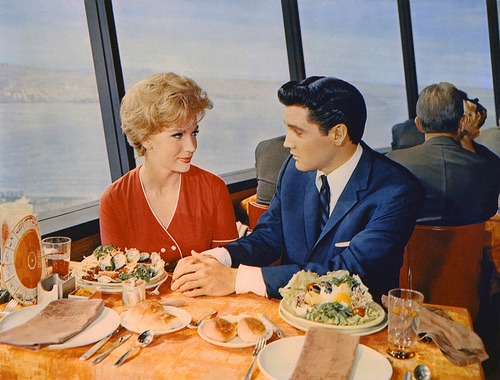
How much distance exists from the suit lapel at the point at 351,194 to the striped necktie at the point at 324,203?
0.10m

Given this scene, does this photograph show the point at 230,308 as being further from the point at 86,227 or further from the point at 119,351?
the point at 86,227

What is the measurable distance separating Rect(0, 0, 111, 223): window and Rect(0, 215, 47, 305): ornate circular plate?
1.11 metres

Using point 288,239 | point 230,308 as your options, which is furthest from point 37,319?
point 288,239

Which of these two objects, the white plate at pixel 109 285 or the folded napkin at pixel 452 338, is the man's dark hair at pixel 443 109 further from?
the white plate at pixel 109 285

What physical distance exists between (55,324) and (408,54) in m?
6.48

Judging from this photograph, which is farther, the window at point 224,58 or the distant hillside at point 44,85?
the window at point 224,58

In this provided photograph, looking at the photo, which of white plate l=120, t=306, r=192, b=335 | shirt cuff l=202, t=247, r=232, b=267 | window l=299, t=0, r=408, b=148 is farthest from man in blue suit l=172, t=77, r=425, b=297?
window l=299, t=0, r=408, b=148

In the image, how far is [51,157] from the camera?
9.43ft

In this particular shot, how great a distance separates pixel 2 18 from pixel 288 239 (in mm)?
1946

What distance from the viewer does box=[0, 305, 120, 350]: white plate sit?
1.30m

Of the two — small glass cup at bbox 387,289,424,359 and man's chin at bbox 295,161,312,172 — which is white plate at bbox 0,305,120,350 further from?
man's chin at bbox 295,161,312,172

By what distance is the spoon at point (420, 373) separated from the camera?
1.10 m

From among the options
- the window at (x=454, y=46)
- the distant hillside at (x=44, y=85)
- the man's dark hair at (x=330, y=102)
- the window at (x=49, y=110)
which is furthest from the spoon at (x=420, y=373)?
the window at (x=454, y=46)

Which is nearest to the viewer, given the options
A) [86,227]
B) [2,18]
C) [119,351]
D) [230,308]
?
[119,351]
